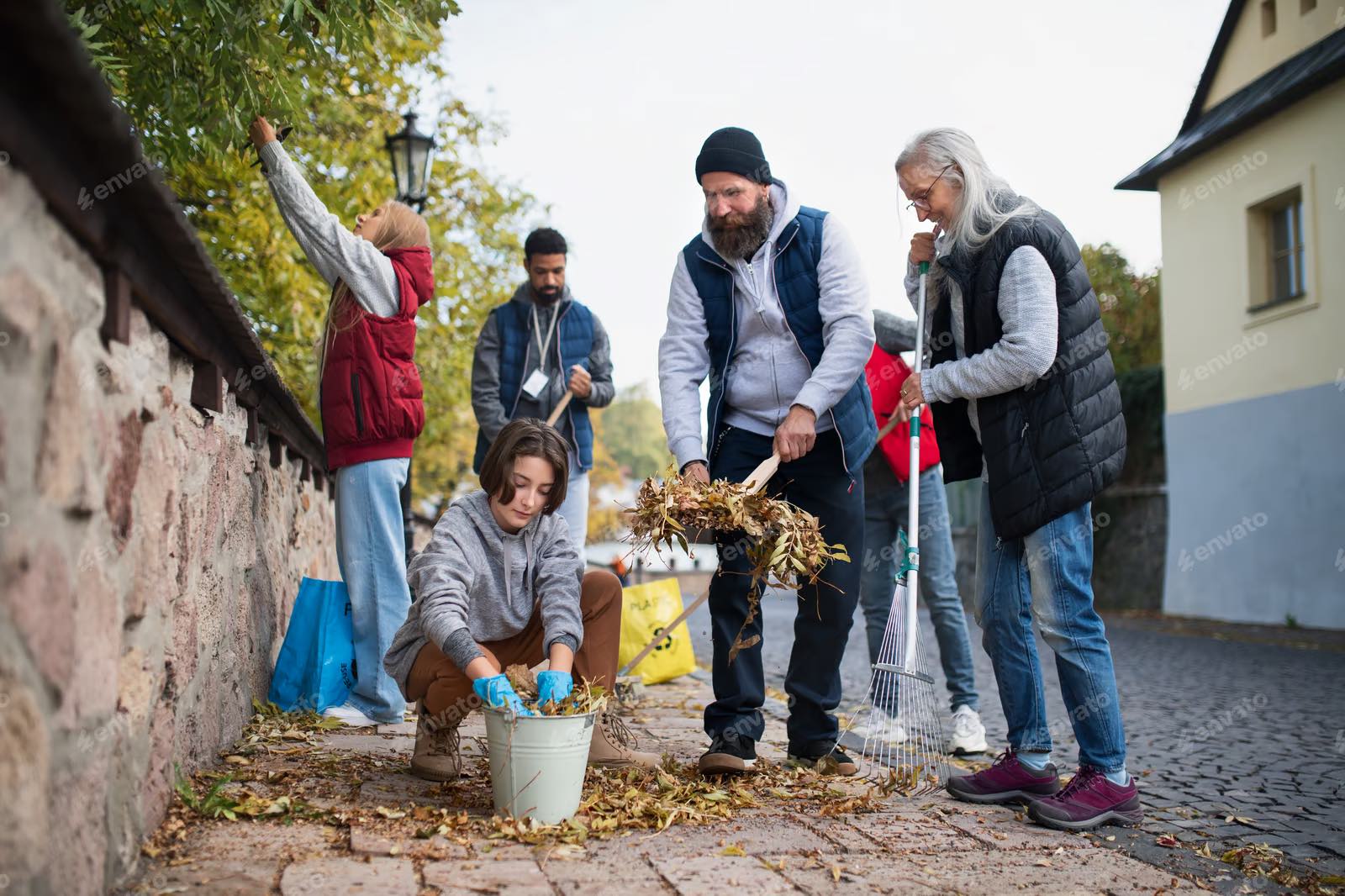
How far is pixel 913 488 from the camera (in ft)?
13.3

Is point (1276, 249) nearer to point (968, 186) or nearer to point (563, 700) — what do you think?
point (968, 186)

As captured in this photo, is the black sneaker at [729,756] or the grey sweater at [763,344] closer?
the black sneaker at [729,756]

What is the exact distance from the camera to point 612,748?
366 cm

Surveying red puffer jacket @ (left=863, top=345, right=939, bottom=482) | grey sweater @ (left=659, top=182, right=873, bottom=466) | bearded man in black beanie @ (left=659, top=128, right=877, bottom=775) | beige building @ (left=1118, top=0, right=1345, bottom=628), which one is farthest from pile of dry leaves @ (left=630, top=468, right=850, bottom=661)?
beige building @ (left=1118, top=0, right=1345, bottom=628)

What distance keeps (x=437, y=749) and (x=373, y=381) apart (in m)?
1.47

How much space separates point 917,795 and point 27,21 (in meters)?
3.05

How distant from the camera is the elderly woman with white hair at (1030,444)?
3.37m

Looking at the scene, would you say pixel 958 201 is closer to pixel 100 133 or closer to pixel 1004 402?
pixel 1004 402

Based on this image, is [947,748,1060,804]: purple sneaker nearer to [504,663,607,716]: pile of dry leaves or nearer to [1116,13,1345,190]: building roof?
[504,663,607,716]: pile of dry leaves

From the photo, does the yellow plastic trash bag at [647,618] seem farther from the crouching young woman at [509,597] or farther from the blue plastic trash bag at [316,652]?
the crouching young woman at [509,597]

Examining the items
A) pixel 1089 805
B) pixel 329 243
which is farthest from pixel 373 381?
pixel 1089 805

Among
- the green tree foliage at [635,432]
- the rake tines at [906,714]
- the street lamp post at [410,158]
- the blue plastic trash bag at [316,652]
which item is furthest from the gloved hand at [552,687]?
the green tree foliage at [635,432]

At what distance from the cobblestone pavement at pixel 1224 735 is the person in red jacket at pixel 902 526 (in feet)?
1.20

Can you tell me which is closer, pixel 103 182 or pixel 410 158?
pixel 103 182
